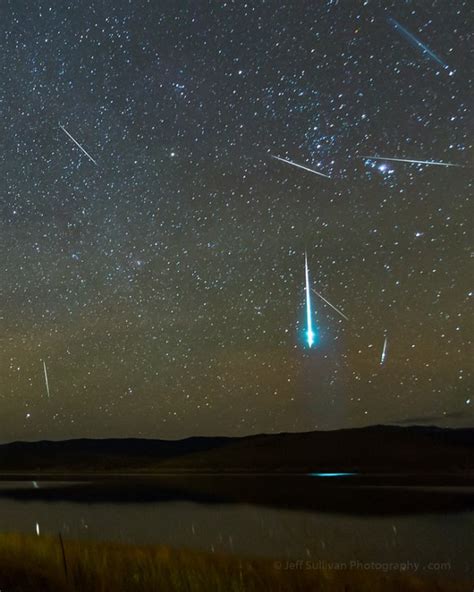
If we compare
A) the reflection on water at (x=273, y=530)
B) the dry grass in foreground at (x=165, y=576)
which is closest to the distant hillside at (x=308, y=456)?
the reflection on water at (x=273, y=530)

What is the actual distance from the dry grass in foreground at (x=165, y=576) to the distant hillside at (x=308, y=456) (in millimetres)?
101464

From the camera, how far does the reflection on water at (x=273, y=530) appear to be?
15156 millimetres

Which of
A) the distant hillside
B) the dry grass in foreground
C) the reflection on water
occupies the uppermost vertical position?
the dry grass in foreground

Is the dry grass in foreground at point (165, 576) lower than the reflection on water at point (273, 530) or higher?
higher

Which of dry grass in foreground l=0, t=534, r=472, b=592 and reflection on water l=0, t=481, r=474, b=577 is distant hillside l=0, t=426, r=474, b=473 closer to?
reflection on water l=0, t=481, r=474, b=577

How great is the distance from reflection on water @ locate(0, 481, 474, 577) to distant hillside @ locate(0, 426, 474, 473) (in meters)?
84.0

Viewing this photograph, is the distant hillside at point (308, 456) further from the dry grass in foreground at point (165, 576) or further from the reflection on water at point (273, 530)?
the dry grass in foreground at point (165, 576)

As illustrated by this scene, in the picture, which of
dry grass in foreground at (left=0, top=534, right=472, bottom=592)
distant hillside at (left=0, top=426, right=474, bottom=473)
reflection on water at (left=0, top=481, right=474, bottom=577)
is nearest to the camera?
dry grass in foreground at (left=0, top=534, right=472, bottom=592)

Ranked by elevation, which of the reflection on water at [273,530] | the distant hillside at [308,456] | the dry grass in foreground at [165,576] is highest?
the dry grass in foreground at [165,576]

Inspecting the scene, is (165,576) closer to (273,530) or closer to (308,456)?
(273,530)

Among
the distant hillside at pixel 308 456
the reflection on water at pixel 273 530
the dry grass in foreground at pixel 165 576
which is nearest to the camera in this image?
the dry grass in foreground at pixel 165 576

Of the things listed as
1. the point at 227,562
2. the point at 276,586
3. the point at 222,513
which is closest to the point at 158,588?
the point at 276,586

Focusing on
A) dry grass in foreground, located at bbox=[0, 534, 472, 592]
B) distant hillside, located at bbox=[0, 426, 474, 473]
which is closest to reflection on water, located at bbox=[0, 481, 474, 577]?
dry grass in foreground, located at bbox=[0, 534, 472, 592]

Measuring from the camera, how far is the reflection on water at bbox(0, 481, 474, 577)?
1516 cm
